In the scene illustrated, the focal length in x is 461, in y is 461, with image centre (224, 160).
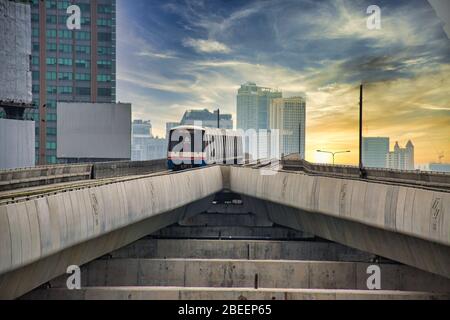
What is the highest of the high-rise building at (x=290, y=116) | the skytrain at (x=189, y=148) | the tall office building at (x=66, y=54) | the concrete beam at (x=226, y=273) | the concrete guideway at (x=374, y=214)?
the tall office building at (x=66, y=54)

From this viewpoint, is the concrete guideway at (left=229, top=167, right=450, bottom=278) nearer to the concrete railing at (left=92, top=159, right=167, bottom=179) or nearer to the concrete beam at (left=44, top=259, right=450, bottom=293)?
the concrete beam at (left=44, top=259, right=450, bottom=293)

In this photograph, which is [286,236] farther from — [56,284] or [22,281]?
[22,281]

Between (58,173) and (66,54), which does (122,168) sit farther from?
(66,54)

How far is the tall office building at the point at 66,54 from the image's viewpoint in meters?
101

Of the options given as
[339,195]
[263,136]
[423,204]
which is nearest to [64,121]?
[263,136]

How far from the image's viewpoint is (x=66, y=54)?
102 metres

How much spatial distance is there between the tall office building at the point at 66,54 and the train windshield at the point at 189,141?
70.4 metres

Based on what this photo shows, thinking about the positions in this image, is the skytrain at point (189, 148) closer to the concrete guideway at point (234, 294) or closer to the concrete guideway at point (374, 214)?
the concrete guideway at point (374, 214)

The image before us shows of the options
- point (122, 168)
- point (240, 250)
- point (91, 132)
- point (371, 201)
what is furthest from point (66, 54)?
point (371, 201)

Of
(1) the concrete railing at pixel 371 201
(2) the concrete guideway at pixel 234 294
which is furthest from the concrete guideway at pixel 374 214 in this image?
(2) the concrete guideway at pixel 234 294

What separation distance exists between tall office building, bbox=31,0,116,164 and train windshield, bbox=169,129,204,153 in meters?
70.4

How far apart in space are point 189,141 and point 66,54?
2978 inches

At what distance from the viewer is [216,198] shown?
39.7 m

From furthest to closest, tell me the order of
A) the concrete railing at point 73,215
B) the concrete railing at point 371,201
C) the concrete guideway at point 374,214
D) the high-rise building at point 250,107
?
the high-rise building at point 250,107 → the concrete guideway at point 374,214 → the concrete railing at point 371,201 → the concrete railing at point 73,215
